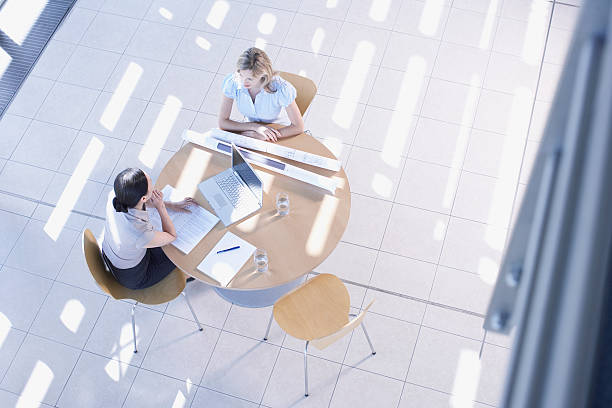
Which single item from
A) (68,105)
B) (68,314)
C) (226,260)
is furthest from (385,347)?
(68,105)

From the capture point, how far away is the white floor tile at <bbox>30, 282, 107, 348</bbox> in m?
4.03

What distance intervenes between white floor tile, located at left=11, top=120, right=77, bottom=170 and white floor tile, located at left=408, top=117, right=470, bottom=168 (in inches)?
120

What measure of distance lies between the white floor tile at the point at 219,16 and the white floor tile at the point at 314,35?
1.58 feet

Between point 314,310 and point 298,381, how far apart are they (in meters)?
0.64

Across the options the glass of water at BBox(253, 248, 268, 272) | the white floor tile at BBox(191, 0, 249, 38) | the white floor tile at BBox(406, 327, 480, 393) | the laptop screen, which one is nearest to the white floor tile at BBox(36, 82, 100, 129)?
the white floor tile at BBox(191, 0, 249, 38)

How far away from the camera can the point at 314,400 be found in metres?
3.71

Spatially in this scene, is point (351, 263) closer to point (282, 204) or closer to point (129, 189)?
point (282, 204)

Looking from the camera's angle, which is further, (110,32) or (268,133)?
(110,32)

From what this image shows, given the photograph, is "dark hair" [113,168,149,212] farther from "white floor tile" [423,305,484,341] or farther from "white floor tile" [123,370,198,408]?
"white floor tile" [423,305,484,341]

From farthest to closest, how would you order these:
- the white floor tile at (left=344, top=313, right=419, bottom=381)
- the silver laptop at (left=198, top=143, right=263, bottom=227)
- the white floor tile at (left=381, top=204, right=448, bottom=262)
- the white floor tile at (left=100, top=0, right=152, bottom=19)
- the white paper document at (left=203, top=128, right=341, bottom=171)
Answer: the white floor tile at (left=100, top=0, right=152, bottom=19)
the white floor tile at (left=381, top=204, right=448, bottom=262)
the white floor tile at (left=344, top=313, right=419, bottom=381)
the white paper document at (left=203, top=128, right=341, bottom=171)
the silver laptop at (left=198, top=143, right=263, bottom=227)

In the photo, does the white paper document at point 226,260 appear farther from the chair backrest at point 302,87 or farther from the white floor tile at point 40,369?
the white floor tile at point 40,369

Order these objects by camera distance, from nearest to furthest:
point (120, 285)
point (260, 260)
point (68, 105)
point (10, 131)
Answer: point (260, 260), point (120, 285), point (10, 131), point (68, 105)

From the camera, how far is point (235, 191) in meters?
3.48

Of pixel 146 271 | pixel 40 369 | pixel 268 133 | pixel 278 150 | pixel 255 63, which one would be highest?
pixel 255 63
